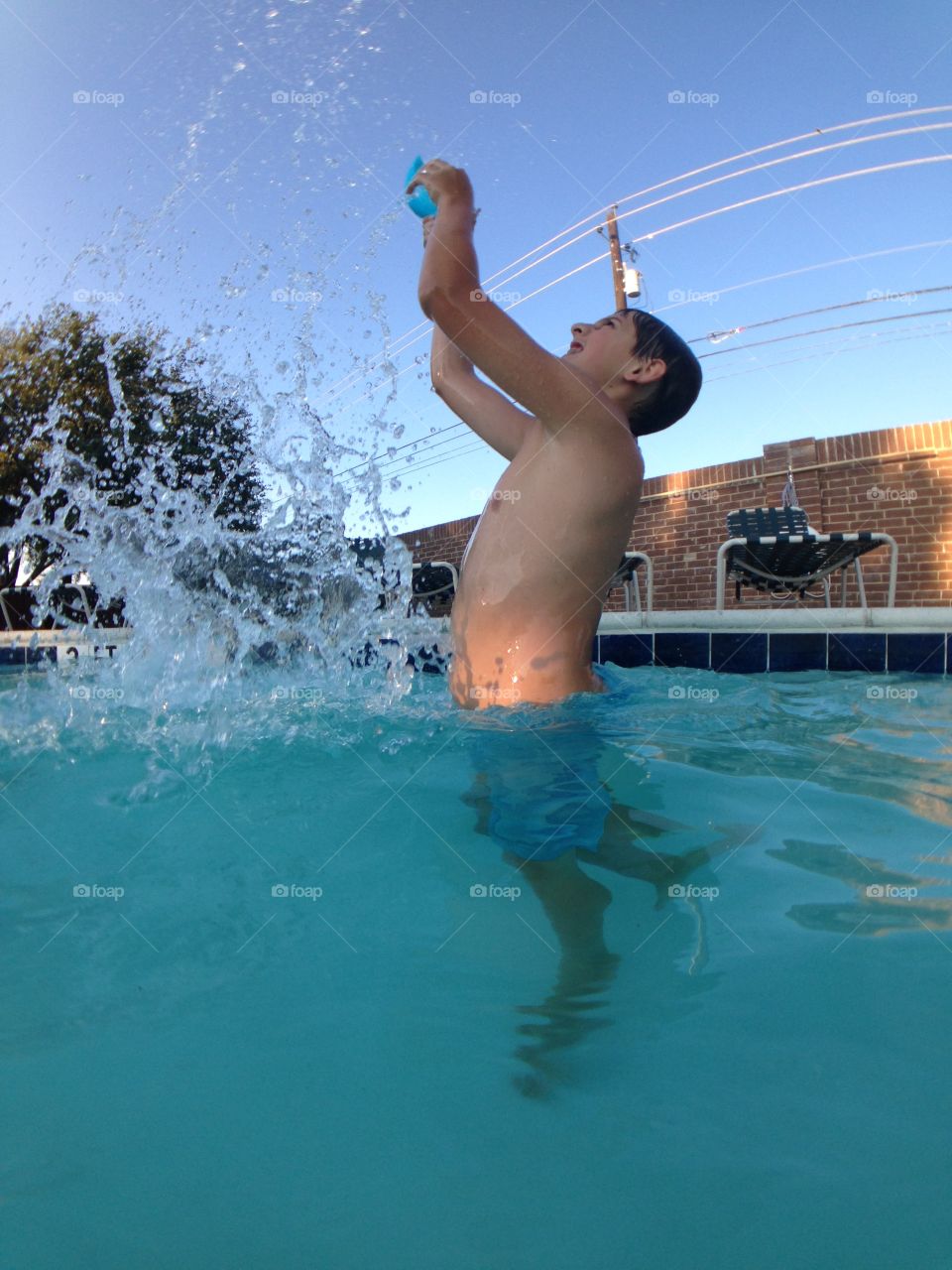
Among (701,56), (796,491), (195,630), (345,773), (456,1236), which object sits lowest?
(456,1236)

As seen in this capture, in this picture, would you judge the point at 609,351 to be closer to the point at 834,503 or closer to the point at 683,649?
the point at 683,649

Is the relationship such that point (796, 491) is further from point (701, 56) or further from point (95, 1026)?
point (95, 1026)

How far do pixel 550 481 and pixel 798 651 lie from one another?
2.62 meters

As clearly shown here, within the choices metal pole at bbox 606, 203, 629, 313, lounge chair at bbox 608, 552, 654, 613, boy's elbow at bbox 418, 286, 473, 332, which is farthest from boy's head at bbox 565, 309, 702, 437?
metal pole at bbox 606, 203, 629, 313

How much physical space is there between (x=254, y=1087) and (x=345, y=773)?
3.51 feet

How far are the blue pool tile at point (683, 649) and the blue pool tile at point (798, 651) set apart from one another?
34 cm

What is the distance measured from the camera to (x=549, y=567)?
2.29 meters

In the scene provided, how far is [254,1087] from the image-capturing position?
3.19ft

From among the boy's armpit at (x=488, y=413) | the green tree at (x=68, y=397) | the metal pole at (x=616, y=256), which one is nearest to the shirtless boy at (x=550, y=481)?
the boy's armpit at (x=488, y=413)

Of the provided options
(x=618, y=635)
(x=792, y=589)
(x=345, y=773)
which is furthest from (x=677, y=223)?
(x=345, y=773)

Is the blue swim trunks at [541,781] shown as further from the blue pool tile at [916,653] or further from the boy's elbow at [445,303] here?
the blue pool tile at [916,653]

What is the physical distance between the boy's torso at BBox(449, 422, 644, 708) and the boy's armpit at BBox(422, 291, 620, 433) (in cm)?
14

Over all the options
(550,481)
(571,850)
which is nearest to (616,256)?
(550,481)

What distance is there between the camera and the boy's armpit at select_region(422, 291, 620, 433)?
6.72 ft
